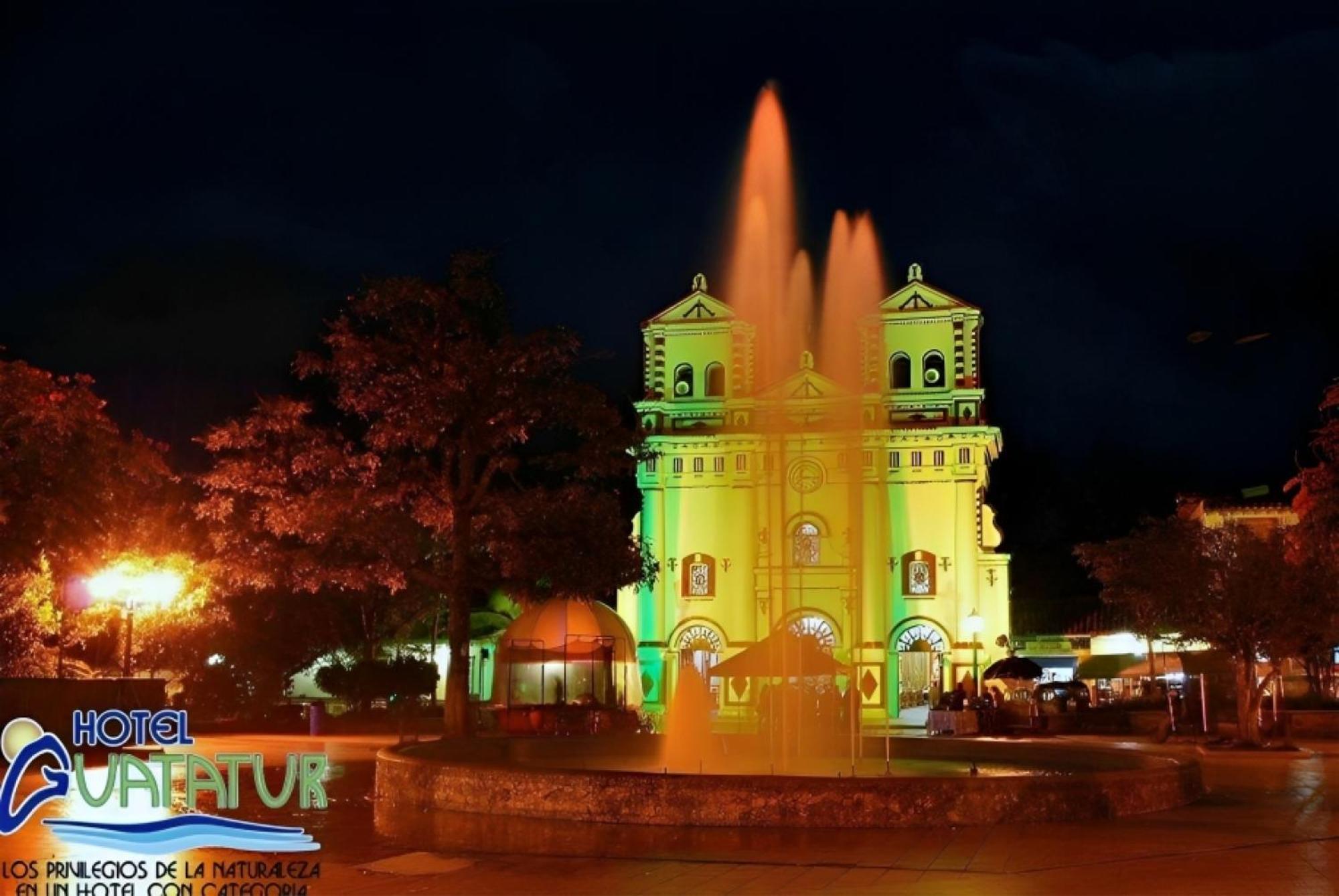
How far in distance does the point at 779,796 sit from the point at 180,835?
5.71m

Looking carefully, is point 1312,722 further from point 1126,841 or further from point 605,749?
point 1126,841

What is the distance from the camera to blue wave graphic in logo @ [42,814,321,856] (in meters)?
13.3

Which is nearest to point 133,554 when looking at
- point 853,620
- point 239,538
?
point 239,538

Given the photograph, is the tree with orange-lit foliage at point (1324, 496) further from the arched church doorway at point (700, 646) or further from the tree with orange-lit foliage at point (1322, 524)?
the arched church doorway at point (700, 646)

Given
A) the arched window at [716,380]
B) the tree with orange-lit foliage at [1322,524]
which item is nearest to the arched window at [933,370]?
the arched window at [716,380]

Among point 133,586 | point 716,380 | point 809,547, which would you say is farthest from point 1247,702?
point 716,380

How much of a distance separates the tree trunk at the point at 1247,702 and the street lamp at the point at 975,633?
10.3 meters

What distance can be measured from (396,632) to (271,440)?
25226mm

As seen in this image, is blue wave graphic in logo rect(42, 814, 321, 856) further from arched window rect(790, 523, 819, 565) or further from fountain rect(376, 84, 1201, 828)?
arched window rect(790, 523, 819, 565)

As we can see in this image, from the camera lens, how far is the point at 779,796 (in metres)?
14.8

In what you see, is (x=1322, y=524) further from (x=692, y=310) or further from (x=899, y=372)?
(x=692, y=310)

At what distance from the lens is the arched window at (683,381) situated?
205 ft

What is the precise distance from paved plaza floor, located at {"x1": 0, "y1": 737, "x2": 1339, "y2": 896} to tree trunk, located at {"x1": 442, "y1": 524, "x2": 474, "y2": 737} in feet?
34.6

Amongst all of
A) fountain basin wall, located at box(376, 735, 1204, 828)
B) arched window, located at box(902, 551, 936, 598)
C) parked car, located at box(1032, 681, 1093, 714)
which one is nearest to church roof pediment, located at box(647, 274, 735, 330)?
arched window, located at box(902, 551, 936, 598)
